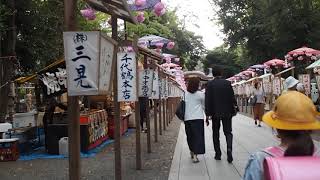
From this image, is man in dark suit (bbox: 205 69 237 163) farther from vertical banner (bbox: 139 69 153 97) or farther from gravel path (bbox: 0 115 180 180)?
vertical banner (bbox: 139 69 153 97)

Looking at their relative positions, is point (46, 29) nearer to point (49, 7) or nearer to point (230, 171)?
point (49, 7)

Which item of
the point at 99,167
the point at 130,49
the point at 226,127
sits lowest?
the point at 99,167

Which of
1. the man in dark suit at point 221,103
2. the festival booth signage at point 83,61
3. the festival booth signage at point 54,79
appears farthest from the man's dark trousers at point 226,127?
the festival booth signage at point 83,61

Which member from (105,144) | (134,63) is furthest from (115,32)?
(105,144)

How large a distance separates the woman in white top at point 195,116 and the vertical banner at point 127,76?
1929mm

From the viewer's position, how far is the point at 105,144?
1552 cm

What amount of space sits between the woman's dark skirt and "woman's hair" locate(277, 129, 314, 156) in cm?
813

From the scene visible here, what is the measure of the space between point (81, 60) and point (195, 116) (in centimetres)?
576

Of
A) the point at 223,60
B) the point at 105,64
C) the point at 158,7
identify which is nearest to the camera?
the point at 105,64

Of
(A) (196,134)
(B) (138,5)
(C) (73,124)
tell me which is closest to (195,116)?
(A) (196,134)

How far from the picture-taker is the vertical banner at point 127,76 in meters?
9.18

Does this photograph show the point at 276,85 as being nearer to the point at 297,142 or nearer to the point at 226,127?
the point at 226,127

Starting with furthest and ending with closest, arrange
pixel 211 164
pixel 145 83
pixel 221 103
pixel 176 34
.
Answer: pixel 176 34 < pixel 145 83 < pixel 211 164 < pixel 221 103

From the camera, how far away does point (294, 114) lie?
263cm
